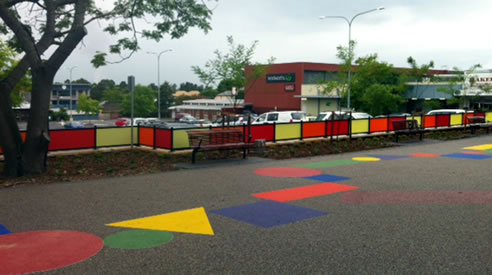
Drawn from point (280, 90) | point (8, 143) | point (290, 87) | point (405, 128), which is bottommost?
point (8, 143)

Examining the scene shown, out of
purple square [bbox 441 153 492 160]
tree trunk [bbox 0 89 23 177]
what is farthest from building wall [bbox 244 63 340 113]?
tree trunk [bbox 0 89 23 177]

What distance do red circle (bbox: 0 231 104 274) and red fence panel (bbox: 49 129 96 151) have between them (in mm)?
9529

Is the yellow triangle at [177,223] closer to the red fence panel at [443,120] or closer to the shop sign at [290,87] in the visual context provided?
the red fence panel at [443,120]

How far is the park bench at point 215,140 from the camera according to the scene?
602 inches

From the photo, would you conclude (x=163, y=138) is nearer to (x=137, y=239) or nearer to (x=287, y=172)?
(x=287, y=172)

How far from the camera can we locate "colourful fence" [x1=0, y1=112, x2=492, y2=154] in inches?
654

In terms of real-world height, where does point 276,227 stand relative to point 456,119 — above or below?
below

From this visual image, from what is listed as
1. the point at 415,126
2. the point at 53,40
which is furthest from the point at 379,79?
the point at 53,40

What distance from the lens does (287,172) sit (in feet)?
44.7

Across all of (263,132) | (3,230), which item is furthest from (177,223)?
(263,132)

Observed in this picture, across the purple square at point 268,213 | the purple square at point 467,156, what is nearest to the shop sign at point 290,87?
the purple square at point 467,156

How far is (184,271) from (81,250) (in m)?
1.67

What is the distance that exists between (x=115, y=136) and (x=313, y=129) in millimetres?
8724

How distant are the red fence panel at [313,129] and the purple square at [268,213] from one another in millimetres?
12092
